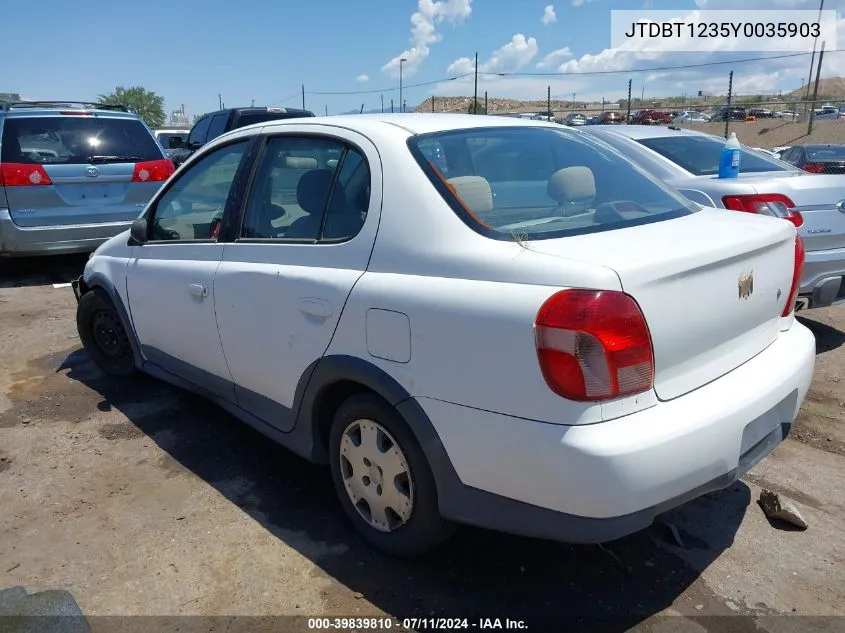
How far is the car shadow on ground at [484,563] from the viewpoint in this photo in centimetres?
243

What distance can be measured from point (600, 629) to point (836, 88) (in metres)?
127

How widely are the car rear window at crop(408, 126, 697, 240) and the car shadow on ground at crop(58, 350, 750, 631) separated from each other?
1310 mm

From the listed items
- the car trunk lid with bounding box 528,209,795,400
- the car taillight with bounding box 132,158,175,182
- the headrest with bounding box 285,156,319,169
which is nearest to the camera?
the car trunk lid with bounding box 528,209,795,400

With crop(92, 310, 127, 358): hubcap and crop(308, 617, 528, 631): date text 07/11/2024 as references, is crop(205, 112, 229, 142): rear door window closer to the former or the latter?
crop(92, 310, 127, 358): hubcap

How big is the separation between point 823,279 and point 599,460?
358 cm

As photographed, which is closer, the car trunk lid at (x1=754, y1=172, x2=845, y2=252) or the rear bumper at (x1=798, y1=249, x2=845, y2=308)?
the rear bumper at (x1=798, y1=249, x2=845, y2=308)

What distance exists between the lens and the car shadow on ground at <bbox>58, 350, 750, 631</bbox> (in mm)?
2428

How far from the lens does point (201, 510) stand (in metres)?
3.10

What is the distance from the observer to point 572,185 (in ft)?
9.18

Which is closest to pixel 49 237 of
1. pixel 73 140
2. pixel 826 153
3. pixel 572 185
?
pixel 73 140

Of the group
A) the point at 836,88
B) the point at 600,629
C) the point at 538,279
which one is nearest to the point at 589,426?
the point at 538,279

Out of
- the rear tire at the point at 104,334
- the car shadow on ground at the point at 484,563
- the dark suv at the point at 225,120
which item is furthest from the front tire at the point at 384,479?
the dark suv at the point at 225,120

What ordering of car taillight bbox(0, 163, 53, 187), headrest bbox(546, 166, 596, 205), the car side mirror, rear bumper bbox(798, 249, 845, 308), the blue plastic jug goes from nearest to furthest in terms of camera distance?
headrest bbox(546, 166, 596, 205)
the car side mirror
rear bumper bbox(798, 249, 845, 308)
the blue plastic jug
car taillight bbox(0, 163, 53, 187)

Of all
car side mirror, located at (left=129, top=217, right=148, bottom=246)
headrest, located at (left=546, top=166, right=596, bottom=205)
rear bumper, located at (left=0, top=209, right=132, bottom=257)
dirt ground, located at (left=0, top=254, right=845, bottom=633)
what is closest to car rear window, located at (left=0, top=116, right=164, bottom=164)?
rear bumper, located at (left=0, top=209, right=132, bottom=257)
